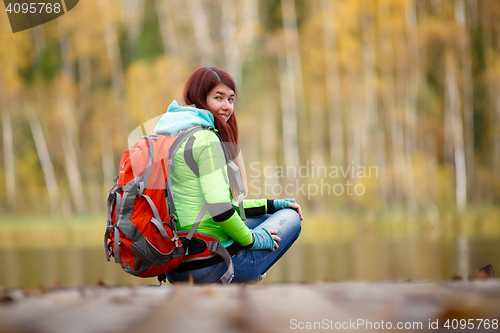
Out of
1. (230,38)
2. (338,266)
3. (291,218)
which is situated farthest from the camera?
(230,38)

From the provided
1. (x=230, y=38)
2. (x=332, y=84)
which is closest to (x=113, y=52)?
(x=230, y=38)

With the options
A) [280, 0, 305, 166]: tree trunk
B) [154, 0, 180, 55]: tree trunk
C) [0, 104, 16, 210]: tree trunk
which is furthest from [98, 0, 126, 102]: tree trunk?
[280, 0, 305, 166]: tree trunk

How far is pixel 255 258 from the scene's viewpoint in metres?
2.06

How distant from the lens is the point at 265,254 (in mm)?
2104

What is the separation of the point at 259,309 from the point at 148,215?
77cm

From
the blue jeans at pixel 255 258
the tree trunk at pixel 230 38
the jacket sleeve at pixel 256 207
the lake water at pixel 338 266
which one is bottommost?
the lake water at pixel 338 266

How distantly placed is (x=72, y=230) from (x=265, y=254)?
10.8 m

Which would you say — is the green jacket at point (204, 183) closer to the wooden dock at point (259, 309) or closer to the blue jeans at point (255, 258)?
the blue jeans at point (255, 258)

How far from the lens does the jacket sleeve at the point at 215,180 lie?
1826mm

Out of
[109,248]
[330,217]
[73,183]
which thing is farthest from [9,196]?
[109,248]

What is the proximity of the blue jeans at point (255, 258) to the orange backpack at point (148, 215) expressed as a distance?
10cm

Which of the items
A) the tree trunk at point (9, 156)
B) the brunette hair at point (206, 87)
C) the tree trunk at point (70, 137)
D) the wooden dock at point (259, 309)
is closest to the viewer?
the wooden dock at point (259, 309)

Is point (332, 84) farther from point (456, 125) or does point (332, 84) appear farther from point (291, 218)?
point (291, 218)

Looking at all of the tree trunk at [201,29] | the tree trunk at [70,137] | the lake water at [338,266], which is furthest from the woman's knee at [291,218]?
the tree trunk at [70,137]
